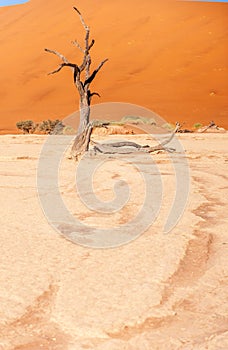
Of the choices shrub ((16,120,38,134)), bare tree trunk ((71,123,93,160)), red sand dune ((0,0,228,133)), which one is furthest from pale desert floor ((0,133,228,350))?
red sand dune ((0,0,228,133))

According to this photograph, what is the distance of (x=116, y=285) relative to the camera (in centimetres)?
279

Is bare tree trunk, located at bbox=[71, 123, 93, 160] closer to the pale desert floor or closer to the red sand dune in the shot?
the pale desert floor

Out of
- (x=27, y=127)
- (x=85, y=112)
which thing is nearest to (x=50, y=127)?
(x=27, y=127)

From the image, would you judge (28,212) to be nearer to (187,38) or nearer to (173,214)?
(173,214)

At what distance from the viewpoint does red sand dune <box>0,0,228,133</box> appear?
26.2m

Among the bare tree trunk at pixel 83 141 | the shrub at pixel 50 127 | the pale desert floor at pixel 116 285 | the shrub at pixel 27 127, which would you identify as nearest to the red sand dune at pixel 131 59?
the shrub at pixel 27 127

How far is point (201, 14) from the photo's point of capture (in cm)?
4450

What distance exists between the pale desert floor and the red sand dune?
54.2 feet

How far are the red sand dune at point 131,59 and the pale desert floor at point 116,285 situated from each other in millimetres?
16523

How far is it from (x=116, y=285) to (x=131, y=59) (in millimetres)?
33636

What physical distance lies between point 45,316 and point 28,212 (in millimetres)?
2346

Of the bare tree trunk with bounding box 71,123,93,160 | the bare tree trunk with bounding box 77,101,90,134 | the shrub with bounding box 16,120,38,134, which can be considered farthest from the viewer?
the shrub with bounding box 16,120,38,134

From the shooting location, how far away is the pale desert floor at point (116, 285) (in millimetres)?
2191

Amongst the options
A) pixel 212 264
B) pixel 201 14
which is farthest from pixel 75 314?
pixel 201 14
